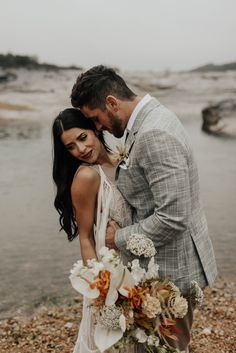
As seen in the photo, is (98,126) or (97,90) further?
(98,126)

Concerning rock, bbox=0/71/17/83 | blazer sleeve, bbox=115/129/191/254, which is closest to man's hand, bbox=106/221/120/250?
blazer sleeve, bbox=115/129/191/254

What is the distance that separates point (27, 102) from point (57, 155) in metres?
19.8

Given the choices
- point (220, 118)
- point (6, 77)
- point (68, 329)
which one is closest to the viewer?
point (68, 329)

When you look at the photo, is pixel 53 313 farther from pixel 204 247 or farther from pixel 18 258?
pixel 204 247

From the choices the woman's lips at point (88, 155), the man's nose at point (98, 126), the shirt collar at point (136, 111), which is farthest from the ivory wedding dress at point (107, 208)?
the shirt collar at point (136, 111)

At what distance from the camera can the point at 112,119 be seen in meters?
3.15

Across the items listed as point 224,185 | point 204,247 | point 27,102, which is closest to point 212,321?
point 204,247

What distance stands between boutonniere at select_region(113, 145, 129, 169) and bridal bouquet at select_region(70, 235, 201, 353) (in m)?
0.49

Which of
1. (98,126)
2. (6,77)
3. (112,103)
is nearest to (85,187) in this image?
(98,126)

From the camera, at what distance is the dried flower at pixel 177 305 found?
101 inches

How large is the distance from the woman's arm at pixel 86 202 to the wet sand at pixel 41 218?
7.93ft

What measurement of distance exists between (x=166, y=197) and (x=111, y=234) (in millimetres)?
490

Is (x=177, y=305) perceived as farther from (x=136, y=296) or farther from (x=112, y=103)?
(x=112, y=103)

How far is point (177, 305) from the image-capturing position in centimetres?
256
